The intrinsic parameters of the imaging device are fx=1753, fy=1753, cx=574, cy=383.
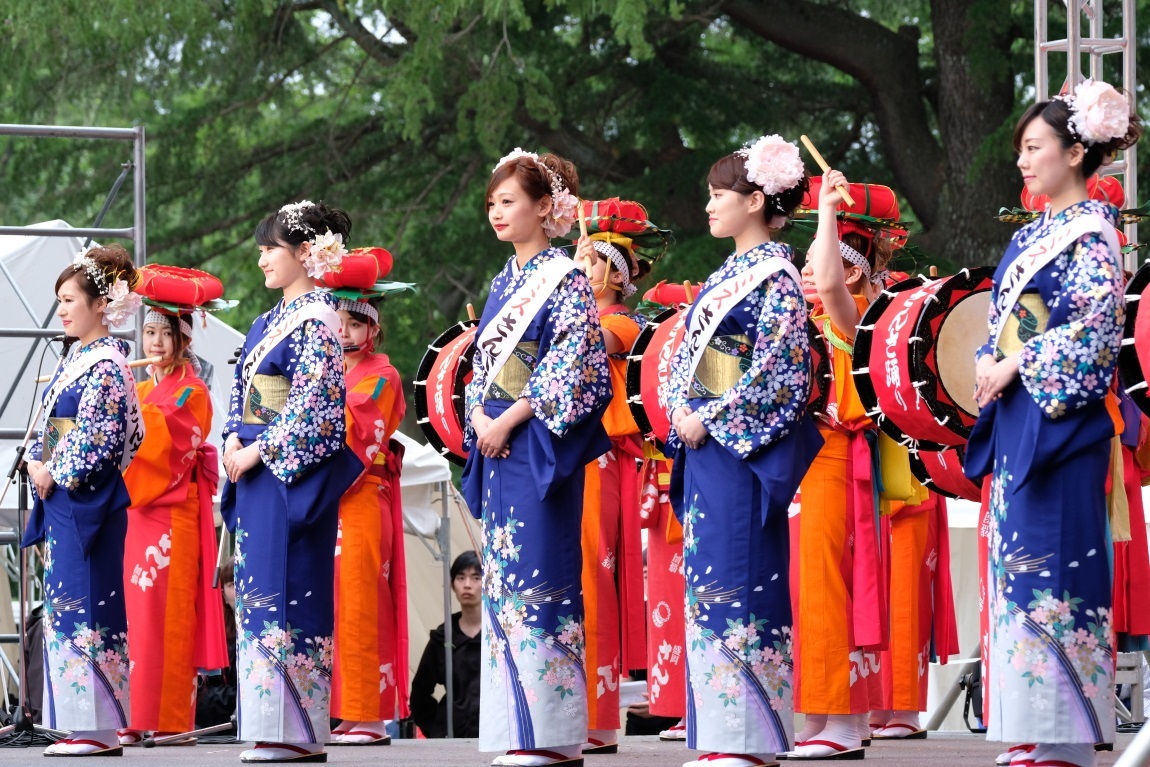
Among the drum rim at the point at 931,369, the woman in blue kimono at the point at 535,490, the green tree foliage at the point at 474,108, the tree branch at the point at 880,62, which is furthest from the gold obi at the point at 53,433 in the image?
the tree branch at the point at 880,62

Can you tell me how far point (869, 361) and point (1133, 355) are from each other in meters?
0.82

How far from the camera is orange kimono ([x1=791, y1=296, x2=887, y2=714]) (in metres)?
5.23

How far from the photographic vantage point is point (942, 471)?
556 cm

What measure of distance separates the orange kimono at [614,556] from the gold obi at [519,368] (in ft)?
3.77

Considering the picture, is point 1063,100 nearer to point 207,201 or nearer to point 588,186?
point 588,186

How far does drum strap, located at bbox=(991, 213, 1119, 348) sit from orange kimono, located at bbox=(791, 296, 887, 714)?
1197mm

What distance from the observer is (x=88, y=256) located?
19.3 ft

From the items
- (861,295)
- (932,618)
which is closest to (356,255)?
(861,295)

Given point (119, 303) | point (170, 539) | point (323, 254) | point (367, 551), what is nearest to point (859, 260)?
point (323, 254)

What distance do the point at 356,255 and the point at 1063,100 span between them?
10.1ft

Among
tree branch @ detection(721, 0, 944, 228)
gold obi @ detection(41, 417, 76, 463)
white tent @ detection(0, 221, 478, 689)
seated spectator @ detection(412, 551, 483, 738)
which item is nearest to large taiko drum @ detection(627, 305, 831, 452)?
gold obi @ detection(41, 417, 76, 463)

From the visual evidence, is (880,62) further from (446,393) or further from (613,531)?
(613,531)

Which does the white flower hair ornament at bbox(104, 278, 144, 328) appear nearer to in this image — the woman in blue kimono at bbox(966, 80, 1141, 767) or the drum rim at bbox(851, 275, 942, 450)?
the drum rim at bbox(851, 275, 942, 450)

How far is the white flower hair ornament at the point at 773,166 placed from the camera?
4.54 m
